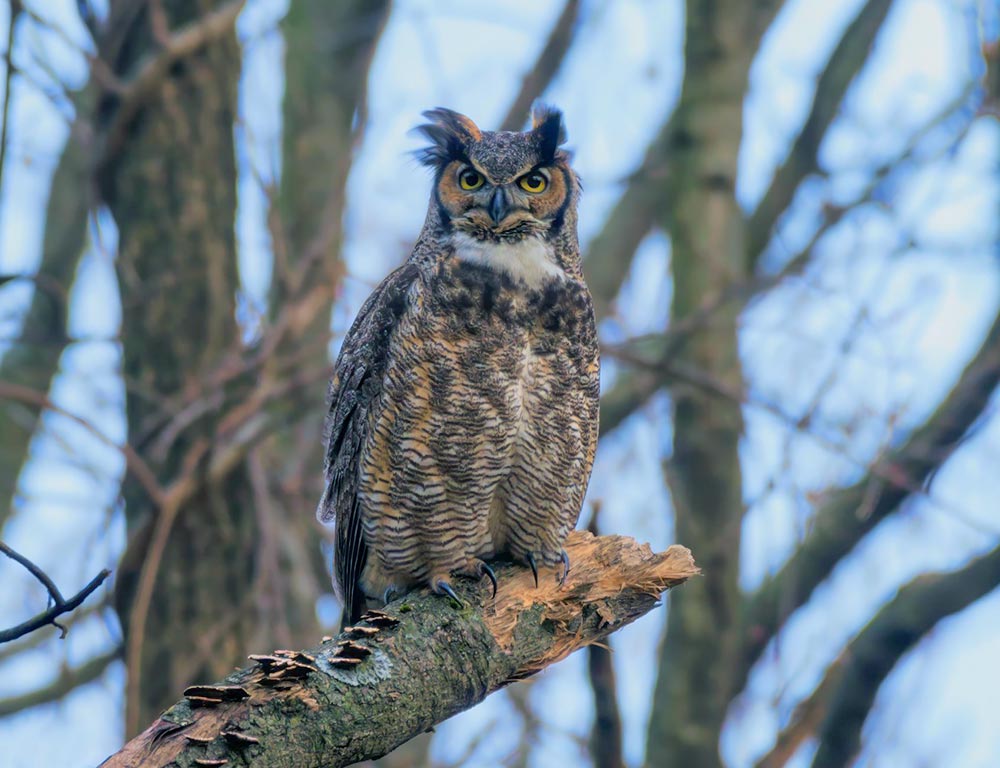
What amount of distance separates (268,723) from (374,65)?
5.16m

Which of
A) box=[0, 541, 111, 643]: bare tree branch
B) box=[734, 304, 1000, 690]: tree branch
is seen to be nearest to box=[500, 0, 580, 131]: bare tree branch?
box=[734, 304, 1000, 690]: tree branch

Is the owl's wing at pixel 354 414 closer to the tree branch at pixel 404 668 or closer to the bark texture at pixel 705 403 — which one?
the tree branch at pixel 404 668

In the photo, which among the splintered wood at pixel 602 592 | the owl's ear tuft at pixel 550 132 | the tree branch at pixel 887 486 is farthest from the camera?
the tree branch at pixel 887 486

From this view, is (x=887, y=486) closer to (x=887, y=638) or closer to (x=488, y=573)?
(x=887, y=638)

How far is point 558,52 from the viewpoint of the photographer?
22.1 feet

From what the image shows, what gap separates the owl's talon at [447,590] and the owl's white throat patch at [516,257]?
32.8 inches

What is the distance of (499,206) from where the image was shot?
3.26 m

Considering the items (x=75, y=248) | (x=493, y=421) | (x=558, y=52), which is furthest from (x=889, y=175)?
(x=75, y=248)

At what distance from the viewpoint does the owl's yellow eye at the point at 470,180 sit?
3348mm

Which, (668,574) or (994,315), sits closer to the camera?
(668,574)

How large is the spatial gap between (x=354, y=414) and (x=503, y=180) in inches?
30.9

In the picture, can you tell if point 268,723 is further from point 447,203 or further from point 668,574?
point 447,203

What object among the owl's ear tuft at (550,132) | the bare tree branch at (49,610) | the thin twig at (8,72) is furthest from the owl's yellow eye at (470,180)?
the bare tree branch at (49,610)

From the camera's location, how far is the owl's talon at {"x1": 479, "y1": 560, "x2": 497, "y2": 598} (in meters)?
3.13
